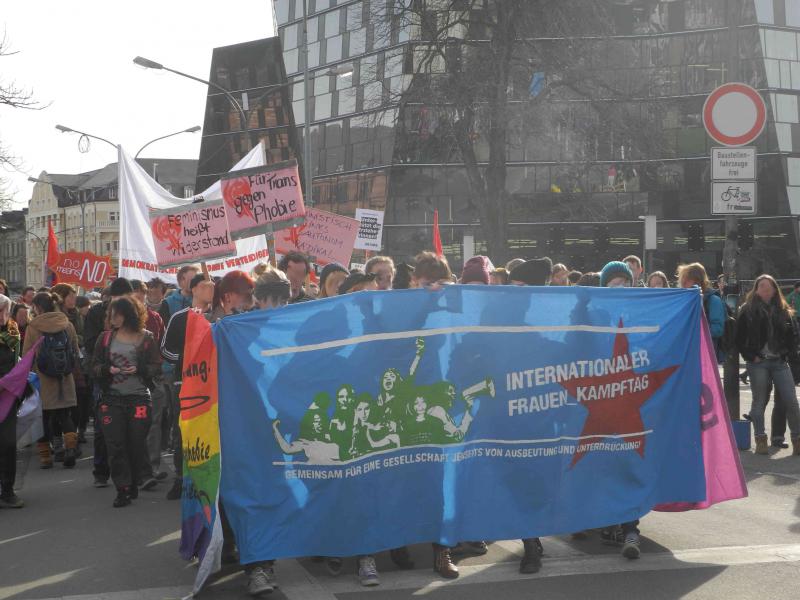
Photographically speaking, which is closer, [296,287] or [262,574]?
[262,574]

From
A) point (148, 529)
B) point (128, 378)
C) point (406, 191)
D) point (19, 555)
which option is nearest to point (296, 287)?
point (128, 378)

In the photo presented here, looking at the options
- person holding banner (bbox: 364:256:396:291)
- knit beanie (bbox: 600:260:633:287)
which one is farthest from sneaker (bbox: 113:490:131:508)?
knit beanie (bbox: 600:260:633:287)

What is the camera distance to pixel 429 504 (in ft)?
21.5

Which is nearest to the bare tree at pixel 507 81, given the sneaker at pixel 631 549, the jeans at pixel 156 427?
the jeans at pixel 156 427

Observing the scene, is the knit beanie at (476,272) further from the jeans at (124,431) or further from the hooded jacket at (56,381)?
the hooded jacket at (56,381)

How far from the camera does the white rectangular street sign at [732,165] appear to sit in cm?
1237

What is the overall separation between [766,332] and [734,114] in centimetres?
223

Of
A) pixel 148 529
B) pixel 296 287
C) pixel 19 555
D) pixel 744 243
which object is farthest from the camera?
pixel 744 243

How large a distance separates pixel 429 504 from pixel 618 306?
1.76 meters

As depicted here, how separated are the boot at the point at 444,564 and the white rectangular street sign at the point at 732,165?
7.11m

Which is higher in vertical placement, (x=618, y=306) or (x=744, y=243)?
(x=744, y=243)

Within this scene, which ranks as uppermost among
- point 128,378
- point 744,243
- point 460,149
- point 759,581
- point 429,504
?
point 460,149

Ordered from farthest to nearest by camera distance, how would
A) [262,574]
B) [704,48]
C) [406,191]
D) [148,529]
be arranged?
[406,191], [704,48], [148,529], [262,574]

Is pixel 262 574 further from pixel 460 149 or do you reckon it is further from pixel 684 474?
pixel 460 149
